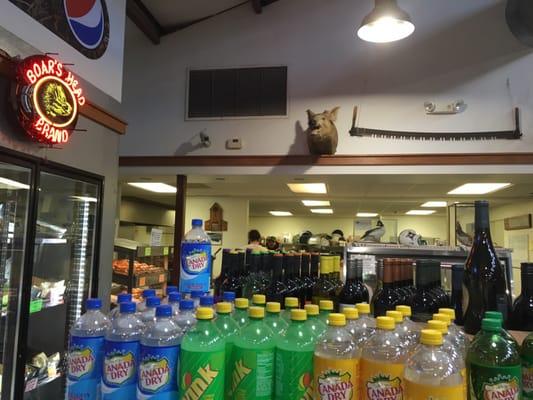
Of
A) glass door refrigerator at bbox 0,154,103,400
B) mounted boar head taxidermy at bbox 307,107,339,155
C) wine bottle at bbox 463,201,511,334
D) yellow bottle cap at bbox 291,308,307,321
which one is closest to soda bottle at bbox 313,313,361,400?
yellow bottle cap at bbox 291,308,307,321

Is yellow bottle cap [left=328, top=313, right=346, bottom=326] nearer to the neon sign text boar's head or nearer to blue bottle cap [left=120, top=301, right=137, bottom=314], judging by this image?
blue bottle cap [left=120, top=301, right=137, bottom=314]

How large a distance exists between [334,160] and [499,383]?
391cm

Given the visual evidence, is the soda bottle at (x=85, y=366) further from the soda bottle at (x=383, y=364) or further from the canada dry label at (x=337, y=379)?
the soda bottle at (x=383, y=364)

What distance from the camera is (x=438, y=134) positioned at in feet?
15.3

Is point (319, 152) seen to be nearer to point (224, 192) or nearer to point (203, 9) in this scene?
point (203, 9)

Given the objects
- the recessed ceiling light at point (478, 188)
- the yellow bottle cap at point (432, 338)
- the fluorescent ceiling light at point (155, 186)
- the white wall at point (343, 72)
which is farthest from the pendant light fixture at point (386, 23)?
the fluorescent ceiling light at point (155, 186)

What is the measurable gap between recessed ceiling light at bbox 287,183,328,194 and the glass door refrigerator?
3.16 metres

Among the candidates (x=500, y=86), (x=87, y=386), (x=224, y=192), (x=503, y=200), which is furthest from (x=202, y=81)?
(x=503, y=200)

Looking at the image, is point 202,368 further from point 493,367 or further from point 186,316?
point 493,367

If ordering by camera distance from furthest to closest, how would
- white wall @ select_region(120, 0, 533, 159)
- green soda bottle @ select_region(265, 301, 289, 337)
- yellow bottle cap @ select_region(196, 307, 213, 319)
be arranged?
white wall @ select_region(120, 0, 533, 159) → green soda bottle @ select_region(265, 301, 289, 337) → yellow bottle cap @ select_region(196, 307, 213, 319)

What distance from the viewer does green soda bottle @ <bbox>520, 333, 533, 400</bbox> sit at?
1063mm

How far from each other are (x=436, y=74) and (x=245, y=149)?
231 centimetres

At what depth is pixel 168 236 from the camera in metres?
10.3

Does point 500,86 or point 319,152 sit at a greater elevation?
point 500,86
